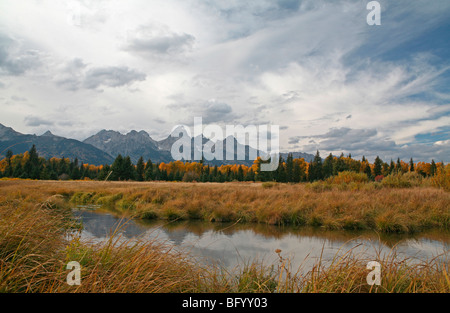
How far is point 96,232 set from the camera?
7.37 meters

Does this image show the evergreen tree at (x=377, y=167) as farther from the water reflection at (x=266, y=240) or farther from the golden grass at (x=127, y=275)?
the golden grass at (x=127, y=275)

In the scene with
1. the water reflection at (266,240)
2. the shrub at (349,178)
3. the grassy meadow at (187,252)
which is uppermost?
the shrub at (349,178)

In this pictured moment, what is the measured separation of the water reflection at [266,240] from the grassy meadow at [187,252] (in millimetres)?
535

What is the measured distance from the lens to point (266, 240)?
6.97 meters

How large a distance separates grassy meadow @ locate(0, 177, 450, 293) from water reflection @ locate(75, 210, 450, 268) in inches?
21.1

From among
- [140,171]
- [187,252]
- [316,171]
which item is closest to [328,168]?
[316,171]

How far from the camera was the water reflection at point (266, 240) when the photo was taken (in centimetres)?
535

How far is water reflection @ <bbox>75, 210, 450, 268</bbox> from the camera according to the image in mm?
5355

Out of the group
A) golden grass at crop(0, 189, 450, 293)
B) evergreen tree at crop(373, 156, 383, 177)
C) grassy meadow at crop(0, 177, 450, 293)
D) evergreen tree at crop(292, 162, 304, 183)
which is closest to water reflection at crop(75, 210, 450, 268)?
grassy meadow at crop(0, 177, 450, 293)

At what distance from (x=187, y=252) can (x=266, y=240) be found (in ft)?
9.34

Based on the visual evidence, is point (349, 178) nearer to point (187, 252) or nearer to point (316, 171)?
point (187, 252)

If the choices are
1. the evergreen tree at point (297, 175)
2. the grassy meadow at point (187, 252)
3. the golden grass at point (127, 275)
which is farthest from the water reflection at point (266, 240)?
the evergreen tree at point (297, 175)

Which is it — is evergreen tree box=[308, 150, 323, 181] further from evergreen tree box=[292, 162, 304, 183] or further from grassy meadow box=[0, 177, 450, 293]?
grassy meadow box=[0, 177, 450, 293]
